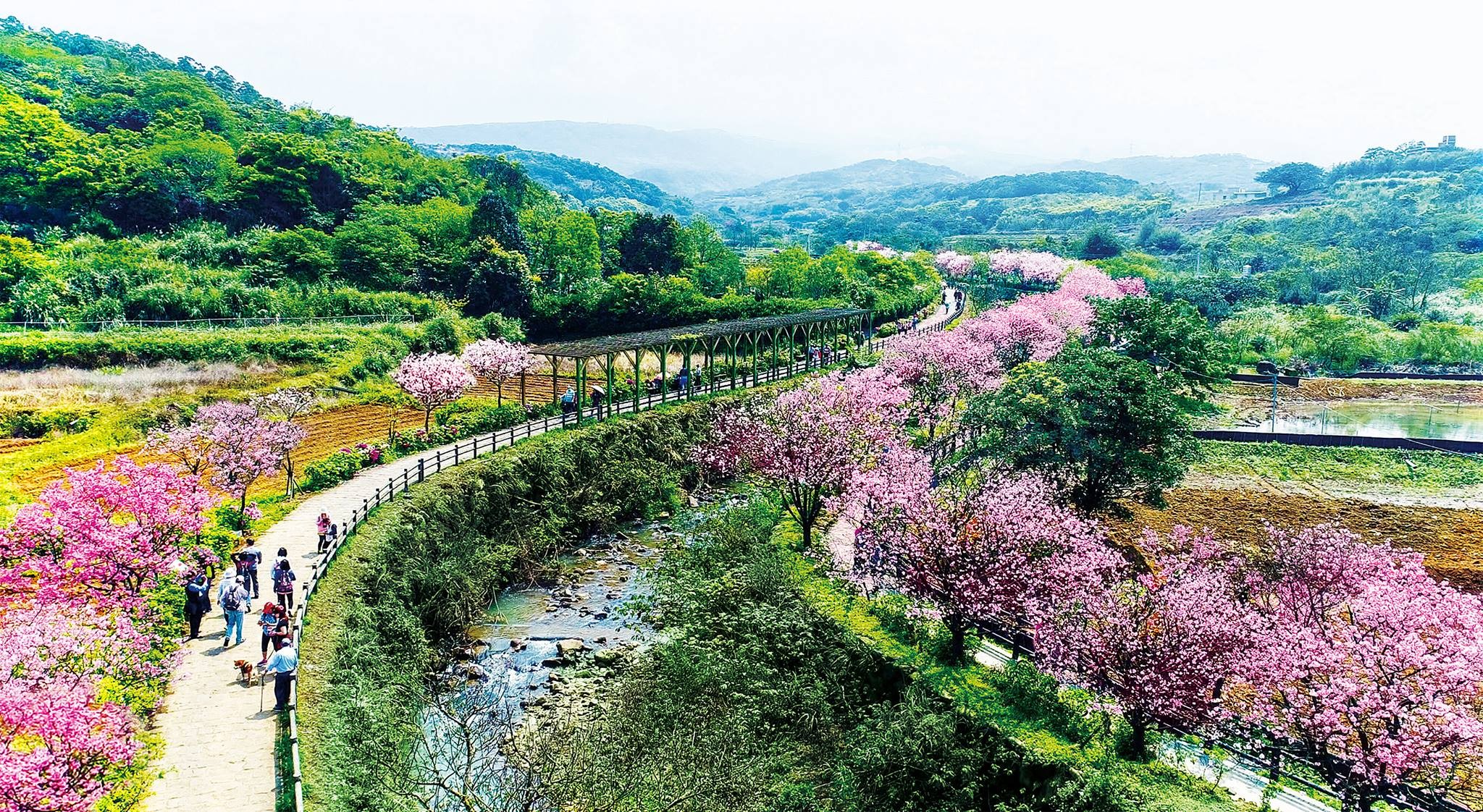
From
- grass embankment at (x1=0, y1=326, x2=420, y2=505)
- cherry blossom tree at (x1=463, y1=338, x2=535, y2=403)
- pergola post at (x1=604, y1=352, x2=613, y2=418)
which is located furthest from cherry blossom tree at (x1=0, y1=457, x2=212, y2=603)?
cherry blossom tree at (x1=463, y1=338, x2=535, y2=403)

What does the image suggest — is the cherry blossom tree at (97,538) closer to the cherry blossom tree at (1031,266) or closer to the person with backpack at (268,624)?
the person with backpack at (268,624)

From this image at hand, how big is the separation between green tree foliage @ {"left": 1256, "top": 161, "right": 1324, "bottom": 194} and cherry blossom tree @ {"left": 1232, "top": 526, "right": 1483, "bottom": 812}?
668 ft

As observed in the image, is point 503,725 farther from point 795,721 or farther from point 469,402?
point 469,402

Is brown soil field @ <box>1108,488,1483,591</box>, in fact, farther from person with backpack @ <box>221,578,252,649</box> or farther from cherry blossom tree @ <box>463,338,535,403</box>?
cherry blossom tree @ <box>463,338,535,403</box>

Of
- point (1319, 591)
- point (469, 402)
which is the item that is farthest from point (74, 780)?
point (469, 402)

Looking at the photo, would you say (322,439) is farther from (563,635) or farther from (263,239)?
(263,239)

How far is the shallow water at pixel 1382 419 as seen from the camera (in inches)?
1716

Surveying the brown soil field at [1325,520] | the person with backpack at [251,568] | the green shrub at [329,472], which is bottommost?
the brown soil field at [1325,520]

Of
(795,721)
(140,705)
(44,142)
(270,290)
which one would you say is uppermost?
(44,142)

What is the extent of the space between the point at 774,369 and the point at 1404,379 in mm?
43439

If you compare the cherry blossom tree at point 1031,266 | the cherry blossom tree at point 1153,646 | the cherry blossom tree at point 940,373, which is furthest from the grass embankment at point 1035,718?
the cherry blossom tree at point 1031,266

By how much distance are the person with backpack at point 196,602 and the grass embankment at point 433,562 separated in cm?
214

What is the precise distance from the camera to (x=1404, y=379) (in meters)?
55.9

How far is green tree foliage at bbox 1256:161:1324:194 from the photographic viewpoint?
597 ft
